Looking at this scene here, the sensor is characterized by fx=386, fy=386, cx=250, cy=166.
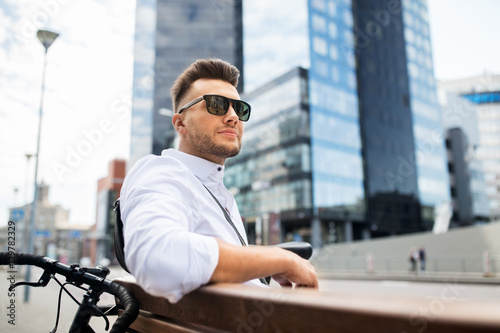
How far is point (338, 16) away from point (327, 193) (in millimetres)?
21528

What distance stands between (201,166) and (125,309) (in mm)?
575

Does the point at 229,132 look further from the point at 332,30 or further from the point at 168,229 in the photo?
the point at 332,30

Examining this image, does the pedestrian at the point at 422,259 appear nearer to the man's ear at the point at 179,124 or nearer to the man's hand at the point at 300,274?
the man's ear at the point at 179,124

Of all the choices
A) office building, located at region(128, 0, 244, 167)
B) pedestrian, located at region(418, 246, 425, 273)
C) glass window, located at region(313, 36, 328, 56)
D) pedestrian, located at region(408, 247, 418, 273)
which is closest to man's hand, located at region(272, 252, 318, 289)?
pedestrian, located at region(418, 246, 425, 273)

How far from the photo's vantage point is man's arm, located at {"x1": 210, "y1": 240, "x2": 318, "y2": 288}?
90cm

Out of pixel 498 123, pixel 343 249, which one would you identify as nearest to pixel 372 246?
pixel 343 249

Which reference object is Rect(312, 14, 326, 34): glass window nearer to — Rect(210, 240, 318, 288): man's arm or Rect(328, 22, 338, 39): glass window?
Rect(328, 22, 338, 39): glass window

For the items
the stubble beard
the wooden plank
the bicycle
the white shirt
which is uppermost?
the stubble beard

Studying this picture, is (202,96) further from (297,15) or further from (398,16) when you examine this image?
(398,16)

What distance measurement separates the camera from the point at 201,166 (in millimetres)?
1432

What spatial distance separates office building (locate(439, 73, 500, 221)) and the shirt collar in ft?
327

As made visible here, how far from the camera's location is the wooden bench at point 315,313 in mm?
485

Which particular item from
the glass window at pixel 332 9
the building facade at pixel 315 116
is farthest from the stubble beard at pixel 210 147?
the glass window at pixel 332 9

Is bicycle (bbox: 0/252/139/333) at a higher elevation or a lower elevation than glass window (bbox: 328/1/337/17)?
lower
